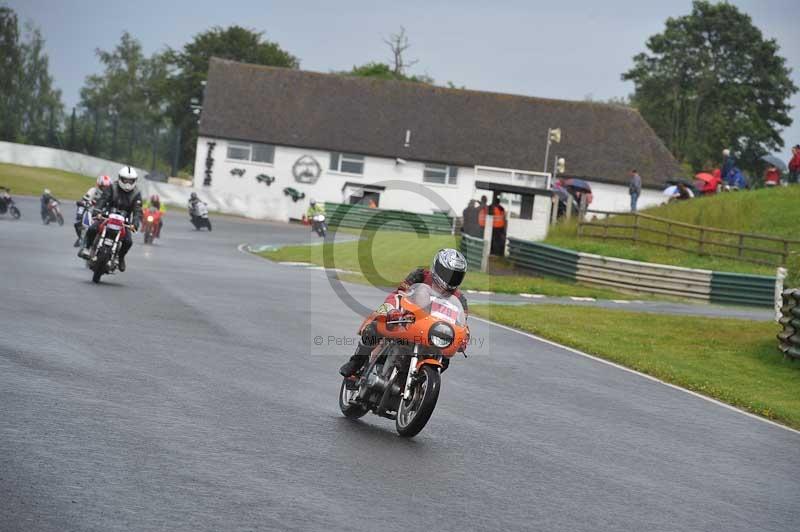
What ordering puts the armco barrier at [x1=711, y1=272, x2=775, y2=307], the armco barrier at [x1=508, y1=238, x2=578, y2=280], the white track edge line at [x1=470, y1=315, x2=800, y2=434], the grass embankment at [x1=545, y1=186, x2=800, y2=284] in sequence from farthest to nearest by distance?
1. the grass embankment at [x1=545, y1=186, x2=800, y2=284]
2. the armco barrier at [x1=508, y1=238, x2=578, y2=280]
3. the armco barrier at [x1=711, y1=272, x2=775, y2=307]
4. the white track edge line at [x1=470, y1=315, x2=800, y2=434]

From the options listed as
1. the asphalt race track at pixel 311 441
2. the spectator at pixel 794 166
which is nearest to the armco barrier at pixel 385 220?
the spectator at pixel 794 166

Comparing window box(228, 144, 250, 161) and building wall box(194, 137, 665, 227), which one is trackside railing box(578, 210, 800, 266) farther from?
window box(228, 144, 250, 161)

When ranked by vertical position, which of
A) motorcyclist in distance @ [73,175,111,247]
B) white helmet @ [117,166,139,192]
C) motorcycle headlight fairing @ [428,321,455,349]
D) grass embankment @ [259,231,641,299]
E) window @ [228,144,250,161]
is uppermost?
window @ [228,144,250,161]

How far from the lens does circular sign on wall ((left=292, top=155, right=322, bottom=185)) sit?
7175cm

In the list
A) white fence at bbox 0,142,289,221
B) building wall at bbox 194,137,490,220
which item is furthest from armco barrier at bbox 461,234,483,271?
building wall at bbox 194,137,490,220

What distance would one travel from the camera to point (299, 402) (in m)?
10.7

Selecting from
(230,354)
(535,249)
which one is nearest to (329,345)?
(230,354)

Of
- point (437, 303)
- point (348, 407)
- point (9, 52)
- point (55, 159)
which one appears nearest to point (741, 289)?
point (348, 407)

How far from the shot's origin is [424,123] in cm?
7375

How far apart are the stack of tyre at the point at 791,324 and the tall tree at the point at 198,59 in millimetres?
73052

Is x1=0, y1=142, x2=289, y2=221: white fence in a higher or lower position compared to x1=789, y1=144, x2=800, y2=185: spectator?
lower

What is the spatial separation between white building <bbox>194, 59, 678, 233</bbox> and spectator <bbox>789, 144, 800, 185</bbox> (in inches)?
897

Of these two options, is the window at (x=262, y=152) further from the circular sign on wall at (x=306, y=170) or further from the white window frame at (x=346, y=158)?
the white window frame at (x=346, y=158)

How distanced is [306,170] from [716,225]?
113ft
